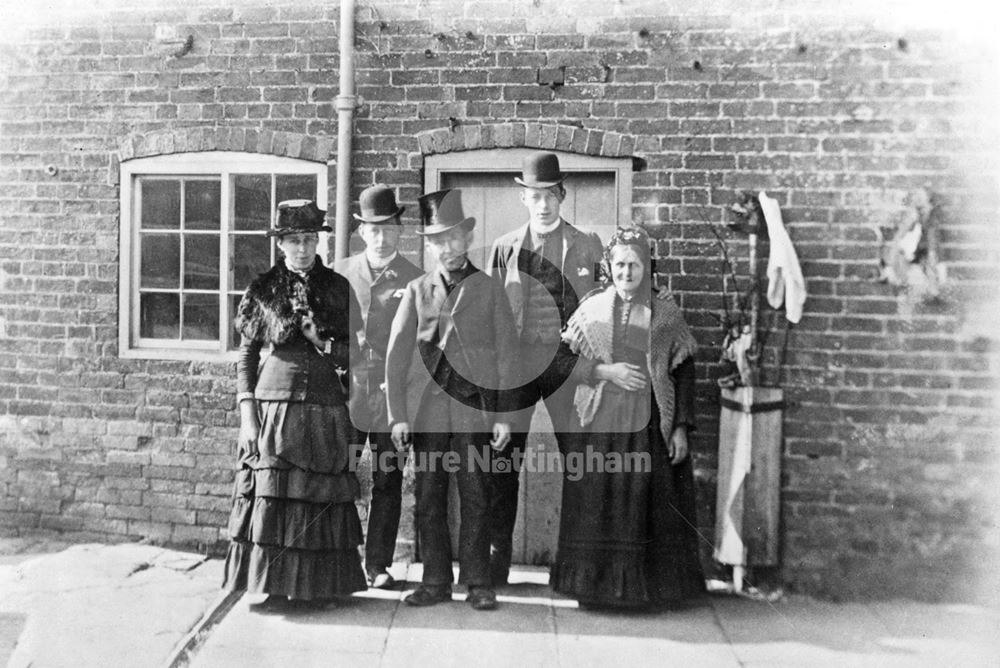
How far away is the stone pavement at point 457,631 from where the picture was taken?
3689 mm

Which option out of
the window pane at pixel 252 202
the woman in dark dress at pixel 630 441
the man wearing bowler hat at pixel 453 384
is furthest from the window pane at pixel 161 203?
the woman in dark dress at pixel 630 441

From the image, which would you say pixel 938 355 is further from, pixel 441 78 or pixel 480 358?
pixel 441 78

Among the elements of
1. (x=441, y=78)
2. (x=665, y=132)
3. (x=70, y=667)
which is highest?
(x=441, y=78)

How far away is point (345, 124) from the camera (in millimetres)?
4871

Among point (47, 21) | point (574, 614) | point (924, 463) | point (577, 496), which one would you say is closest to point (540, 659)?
point (574, 614)

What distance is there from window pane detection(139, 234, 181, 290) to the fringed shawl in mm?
2662

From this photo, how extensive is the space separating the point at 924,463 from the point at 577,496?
2034mm


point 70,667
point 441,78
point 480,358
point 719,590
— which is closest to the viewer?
point 70,667

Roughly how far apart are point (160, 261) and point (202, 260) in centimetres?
28

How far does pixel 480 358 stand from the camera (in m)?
4.09

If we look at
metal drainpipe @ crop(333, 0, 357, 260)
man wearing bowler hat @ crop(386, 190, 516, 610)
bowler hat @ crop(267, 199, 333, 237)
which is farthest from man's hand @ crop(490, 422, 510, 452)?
metal drainpipe @ crop(333, 0, 357, 260)

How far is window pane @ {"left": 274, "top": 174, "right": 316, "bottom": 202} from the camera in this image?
505 centimetres

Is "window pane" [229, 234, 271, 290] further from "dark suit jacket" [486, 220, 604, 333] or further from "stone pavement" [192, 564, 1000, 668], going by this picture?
"stone pavement" [192, 564, 1000, 668]

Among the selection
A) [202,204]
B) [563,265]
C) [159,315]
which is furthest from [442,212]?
[159,315]
